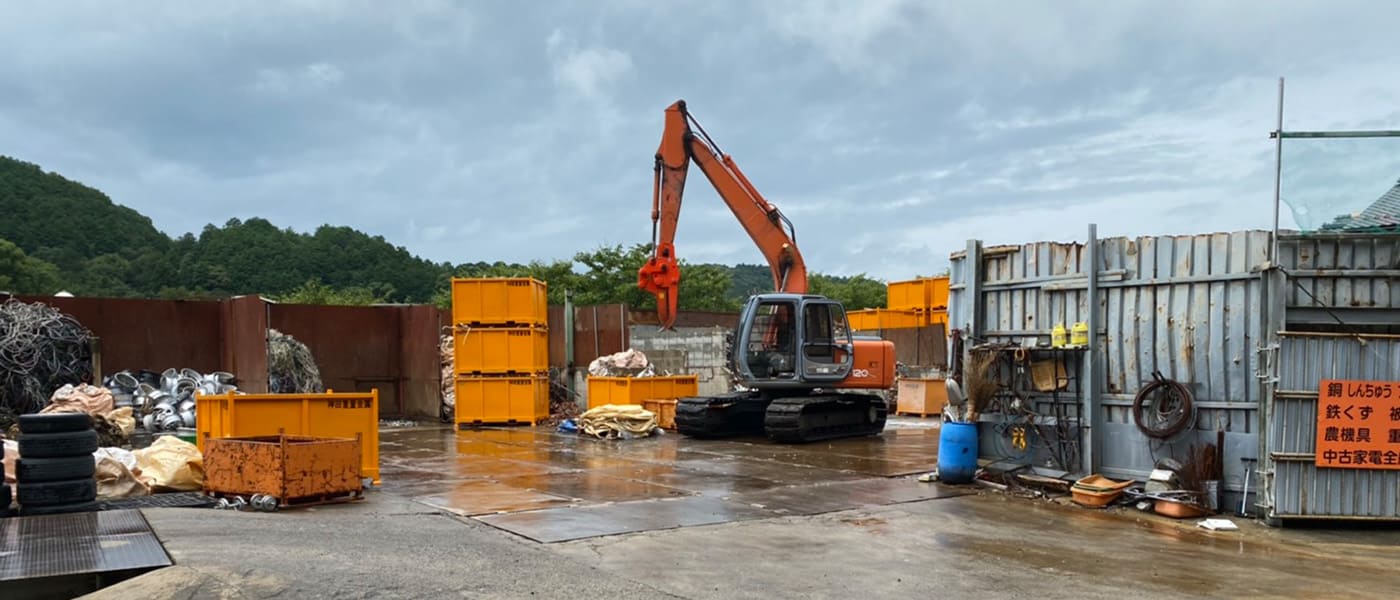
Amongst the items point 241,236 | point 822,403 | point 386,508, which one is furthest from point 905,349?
point 241,236

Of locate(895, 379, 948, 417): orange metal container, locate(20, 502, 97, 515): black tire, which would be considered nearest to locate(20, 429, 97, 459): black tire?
locate(20, 502, 97, 515): black tire

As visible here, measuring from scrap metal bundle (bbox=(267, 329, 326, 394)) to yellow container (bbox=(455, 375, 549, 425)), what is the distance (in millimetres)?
2790

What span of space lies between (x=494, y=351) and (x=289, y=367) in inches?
148

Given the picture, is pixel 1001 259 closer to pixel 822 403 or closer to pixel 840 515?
pixel 840 515

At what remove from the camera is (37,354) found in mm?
16172

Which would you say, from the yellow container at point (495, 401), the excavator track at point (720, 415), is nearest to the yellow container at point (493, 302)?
the yellow container at point (495, 401)

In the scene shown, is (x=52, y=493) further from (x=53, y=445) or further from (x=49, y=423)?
Answer: (x=49, y=423)

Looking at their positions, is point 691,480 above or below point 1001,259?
below

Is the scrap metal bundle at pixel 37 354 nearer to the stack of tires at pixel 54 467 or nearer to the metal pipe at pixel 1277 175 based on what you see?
the stack of tires at pixel 54 467

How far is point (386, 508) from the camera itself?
30.5 ft

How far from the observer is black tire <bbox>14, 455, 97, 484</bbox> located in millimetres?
8031

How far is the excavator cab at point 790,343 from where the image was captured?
16.1 meters

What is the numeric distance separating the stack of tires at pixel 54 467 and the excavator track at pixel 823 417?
967 centimetres

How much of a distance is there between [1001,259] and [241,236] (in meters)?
53.3
